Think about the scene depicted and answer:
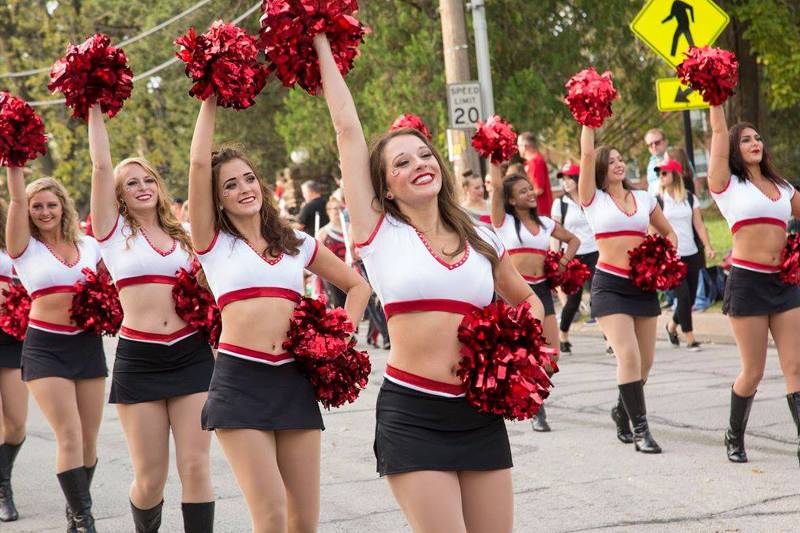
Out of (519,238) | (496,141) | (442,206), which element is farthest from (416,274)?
(519,238)

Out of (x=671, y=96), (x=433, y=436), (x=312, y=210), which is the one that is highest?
(x=671, y=96)

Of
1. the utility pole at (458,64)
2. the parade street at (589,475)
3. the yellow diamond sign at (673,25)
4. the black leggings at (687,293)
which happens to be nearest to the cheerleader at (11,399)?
the parade street at (589,475)

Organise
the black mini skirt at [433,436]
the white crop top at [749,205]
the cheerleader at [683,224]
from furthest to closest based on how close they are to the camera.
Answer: the cheerleader at [683,224] → the white crop top at [749,205] → the black mini skirt at [433,436]

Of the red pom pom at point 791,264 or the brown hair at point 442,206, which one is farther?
the red pom pom at point 791,264

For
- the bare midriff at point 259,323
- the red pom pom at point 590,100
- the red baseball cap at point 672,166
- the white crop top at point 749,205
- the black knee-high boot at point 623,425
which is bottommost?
the black knee-high boot at point 623,425

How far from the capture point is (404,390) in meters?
4.12

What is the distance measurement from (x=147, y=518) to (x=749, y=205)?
3757 mm

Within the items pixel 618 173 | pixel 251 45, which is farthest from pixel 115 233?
pixel 618 173

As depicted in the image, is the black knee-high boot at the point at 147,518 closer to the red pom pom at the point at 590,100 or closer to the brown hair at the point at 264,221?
the brown hair at the point at 264,221

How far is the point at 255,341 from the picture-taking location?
495 centimetres

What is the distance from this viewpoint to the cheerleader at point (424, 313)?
4.04 m

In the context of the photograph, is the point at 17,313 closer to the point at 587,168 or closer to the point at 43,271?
the point at 43,271

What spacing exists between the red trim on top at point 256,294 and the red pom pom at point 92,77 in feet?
3.70

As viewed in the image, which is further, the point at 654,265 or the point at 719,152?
the point at 654,265
